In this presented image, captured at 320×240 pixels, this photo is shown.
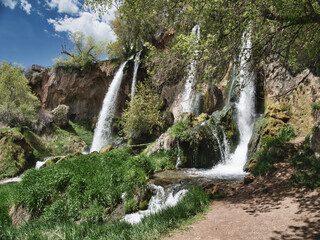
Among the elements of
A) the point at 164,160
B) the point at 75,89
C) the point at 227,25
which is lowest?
the point at 164,160

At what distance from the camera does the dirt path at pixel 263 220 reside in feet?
11.1

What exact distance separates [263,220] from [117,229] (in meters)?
2.66

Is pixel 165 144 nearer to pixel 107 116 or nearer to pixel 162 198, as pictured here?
pixel 162 198

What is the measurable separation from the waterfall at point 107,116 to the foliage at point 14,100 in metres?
6.78

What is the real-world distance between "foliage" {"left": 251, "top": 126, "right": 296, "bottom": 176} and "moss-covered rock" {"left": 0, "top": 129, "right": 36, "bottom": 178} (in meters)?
15.0

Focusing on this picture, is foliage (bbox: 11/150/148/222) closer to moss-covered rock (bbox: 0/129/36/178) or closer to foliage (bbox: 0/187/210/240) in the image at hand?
foliage (bbox: 0/187/210/240)

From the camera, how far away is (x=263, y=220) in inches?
155

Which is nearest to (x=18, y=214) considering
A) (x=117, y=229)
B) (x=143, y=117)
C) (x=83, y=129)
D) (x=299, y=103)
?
(x=117, y=229)

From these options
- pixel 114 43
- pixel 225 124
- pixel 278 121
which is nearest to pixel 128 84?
pixel 114 43

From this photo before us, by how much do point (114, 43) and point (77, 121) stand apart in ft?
37.1

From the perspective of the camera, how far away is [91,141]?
2542 centimetres

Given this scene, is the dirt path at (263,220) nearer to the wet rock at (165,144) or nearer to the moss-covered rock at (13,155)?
the wet rock at (165,144)

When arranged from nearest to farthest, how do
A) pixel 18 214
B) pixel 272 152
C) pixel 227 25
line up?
pixel 18 214 → pixel 227 25 → pixel 272 152

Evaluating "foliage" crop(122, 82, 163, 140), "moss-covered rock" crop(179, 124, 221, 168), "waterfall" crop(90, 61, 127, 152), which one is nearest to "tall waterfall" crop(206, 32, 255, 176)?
"moss-covered rock" crop(179, 124, 221, 168)
